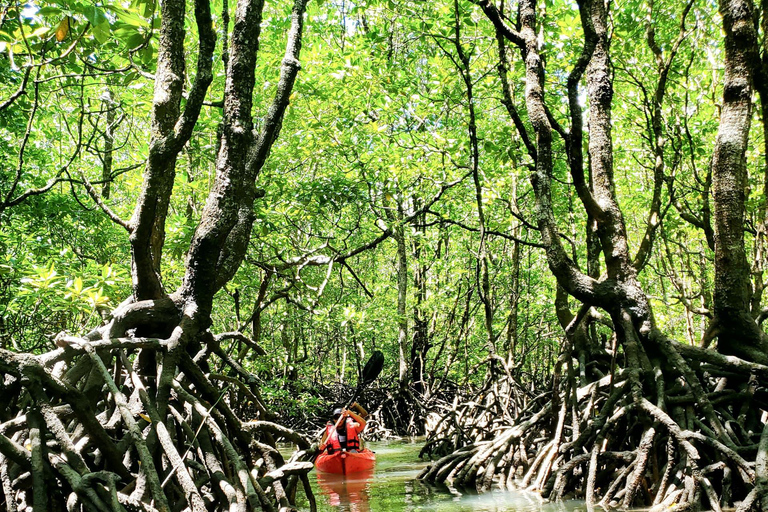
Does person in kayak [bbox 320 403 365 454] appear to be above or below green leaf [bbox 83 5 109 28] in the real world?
below

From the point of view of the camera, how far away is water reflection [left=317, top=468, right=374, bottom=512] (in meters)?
6.56

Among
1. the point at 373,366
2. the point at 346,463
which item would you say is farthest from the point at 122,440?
the point at 373,366

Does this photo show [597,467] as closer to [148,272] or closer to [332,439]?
[148,272]

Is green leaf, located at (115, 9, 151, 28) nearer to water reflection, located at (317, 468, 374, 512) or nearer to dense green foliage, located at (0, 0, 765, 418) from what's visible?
dense green foliage, located at (0, 0, 765, 418)

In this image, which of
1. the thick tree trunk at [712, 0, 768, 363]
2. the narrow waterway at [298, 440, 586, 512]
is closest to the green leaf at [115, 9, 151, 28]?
the narrow waterway at [298, 440, 586, 512]

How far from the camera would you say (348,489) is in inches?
314

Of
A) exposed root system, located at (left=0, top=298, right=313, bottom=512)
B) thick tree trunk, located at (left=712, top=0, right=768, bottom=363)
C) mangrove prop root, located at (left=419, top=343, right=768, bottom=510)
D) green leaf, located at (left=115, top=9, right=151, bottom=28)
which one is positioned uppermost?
green leaf, located at (left=115, top=9, right=151, bottom=28)

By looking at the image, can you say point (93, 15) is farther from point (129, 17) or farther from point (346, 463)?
point (346, 463)

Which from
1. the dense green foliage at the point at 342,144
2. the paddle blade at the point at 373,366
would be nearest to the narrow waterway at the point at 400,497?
the dense green foliage at the point at 342,144

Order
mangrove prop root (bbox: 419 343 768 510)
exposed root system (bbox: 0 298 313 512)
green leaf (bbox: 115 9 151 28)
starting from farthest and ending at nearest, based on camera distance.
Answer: mangrove prop root (bbox: 419 343 768 510) < green leaf (bbox: 115 9 151 28) < exposed root system (bbox: 0 298 313 512)

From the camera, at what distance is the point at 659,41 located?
9805 millimetres

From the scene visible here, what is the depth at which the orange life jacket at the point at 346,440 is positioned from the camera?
9289 mm

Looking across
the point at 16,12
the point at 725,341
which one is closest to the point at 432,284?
the point at 725,341

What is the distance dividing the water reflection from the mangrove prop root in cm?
114
